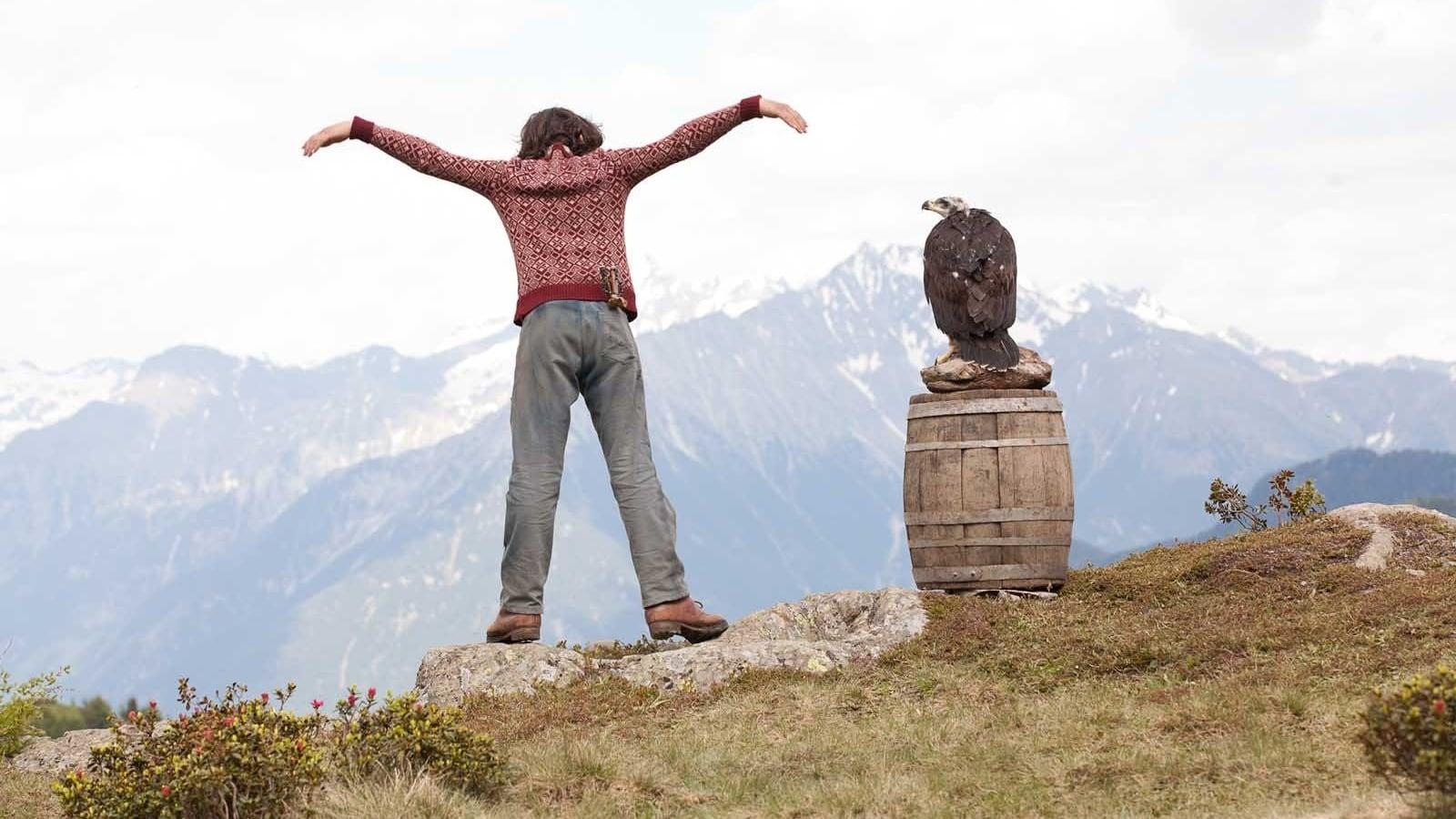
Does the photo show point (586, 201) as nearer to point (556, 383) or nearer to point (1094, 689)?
point (556, 383)

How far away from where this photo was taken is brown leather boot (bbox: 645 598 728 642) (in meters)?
14.0

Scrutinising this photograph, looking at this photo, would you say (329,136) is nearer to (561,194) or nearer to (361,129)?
(361,129)

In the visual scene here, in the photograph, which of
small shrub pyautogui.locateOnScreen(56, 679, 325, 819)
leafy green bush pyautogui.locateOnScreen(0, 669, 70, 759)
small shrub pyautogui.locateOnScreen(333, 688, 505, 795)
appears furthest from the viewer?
leafy green bush pyautogui.locateOnScreen(0, 669, 70, 759)

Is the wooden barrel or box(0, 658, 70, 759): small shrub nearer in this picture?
box(0, 658, 70, 759): small shrub

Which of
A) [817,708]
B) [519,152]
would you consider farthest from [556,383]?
[817,708]

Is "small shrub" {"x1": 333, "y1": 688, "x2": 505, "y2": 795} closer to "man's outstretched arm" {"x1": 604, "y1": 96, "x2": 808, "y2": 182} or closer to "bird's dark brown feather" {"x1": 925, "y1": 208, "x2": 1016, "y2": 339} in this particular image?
"man's outstretched arm" {"x1": 604, "y1": 96, "x2": 808, "y2": 182}

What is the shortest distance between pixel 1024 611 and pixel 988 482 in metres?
1.41

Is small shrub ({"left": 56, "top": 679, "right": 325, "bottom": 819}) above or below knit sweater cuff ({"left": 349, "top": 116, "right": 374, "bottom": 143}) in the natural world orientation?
below

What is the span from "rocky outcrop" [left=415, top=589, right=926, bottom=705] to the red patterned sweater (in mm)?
2964

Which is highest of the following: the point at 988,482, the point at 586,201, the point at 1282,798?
the point at 586,201

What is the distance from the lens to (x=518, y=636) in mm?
14117

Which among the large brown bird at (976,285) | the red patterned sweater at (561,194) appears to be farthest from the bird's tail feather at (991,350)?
the red patterned sweater at (561,194)

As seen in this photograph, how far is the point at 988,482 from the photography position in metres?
15.8

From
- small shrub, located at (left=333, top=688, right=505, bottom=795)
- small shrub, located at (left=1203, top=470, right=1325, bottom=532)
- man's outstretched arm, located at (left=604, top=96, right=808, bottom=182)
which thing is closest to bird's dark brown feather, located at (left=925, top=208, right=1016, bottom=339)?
man's outstretched arm, located at (left=604, top=96, right=808, bottom=182)
